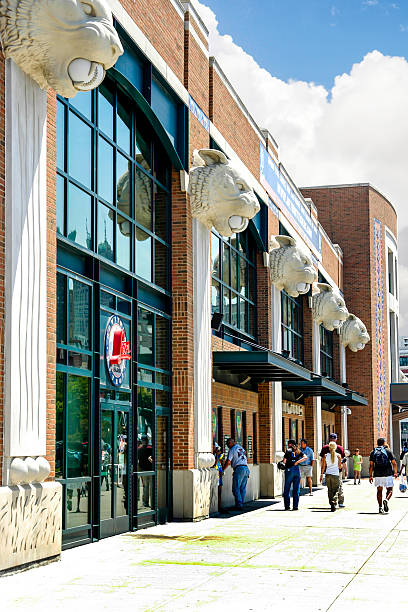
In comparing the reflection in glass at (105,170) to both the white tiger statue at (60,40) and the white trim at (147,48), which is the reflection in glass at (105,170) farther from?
the white tiger statue at (60,40)

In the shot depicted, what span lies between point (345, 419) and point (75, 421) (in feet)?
98.3

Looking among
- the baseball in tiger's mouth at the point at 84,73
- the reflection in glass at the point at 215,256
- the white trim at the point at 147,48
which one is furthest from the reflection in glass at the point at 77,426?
the reflection in glass at the point at 215,256

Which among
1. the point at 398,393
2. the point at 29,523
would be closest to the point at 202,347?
the point at 29,523

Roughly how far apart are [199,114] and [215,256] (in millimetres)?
3387

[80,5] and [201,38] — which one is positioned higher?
[201,38]

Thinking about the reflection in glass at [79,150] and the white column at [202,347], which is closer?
the reflection in glass at [79,150]

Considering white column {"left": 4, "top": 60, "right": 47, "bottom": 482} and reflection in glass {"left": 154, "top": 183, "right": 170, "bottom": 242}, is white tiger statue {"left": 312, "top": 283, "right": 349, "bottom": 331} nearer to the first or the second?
reflection in glass {"left": 154, "top": 183, "right": 170, "bottom": 242}

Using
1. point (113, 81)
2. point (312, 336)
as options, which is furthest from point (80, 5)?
point (312, 336)

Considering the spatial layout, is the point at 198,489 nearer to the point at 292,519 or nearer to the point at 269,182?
the point at 292,519

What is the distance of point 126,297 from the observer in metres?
14.7

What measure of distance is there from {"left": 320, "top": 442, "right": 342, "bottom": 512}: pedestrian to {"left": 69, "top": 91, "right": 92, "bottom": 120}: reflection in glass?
1009 centimetres

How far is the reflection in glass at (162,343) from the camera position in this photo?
1658 cm

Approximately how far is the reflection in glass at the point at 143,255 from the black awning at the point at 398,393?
3278 centimetres

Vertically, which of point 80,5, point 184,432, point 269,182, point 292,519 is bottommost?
point 292,519
